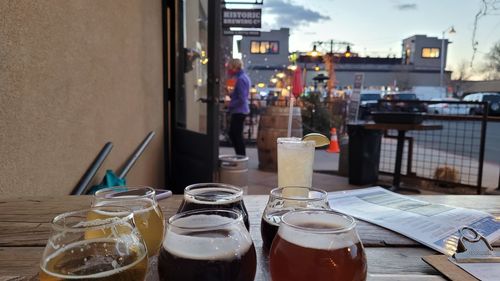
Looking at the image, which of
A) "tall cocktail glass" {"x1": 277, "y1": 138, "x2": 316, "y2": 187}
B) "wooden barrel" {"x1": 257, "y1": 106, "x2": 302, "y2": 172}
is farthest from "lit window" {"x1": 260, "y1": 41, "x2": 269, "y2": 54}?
"tall cocktail glass" {"x1": 277, "y1": 138, "x2": 316, "y2": 187}

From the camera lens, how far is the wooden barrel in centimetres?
542

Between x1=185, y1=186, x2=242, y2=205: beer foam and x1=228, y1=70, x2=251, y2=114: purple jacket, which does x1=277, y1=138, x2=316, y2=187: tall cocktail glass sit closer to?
x1=185, y1=186, x2=242, y2=205: beer foam

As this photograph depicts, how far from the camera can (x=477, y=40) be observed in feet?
13.5

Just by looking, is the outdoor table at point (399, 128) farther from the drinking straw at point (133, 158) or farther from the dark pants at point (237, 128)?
the drinking straw at point (133, 158)

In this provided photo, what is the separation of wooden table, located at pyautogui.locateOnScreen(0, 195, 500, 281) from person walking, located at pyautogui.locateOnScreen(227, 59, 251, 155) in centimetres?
385

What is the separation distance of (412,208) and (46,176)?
1.40m

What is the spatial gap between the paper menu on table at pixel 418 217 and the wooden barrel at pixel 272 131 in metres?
4.11

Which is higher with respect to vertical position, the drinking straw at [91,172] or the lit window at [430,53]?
the lit window at [430,53]

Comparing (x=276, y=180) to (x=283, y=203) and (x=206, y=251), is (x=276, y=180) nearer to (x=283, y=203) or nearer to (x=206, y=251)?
(x=283, y=203)

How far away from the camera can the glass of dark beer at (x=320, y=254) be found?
0.52 m

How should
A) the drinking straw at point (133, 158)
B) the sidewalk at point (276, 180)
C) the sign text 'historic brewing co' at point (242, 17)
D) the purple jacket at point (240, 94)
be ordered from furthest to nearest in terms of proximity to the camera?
the sign text 'historic brewing co' at point (242, 17)
the purple jacket at point (240, 94)
the sidewalk at point (276, 180)
the drinking straw at point (133, 158)

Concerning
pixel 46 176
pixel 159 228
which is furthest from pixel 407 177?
pixel 159 228

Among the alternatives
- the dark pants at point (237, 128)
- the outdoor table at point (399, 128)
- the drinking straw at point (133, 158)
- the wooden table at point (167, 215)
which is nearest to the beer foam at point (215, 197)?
the wooden table at point (167, 215)

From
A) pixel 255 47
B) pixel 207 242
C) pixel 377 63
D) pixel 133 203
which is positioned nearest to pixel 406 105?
pixel 133 203
